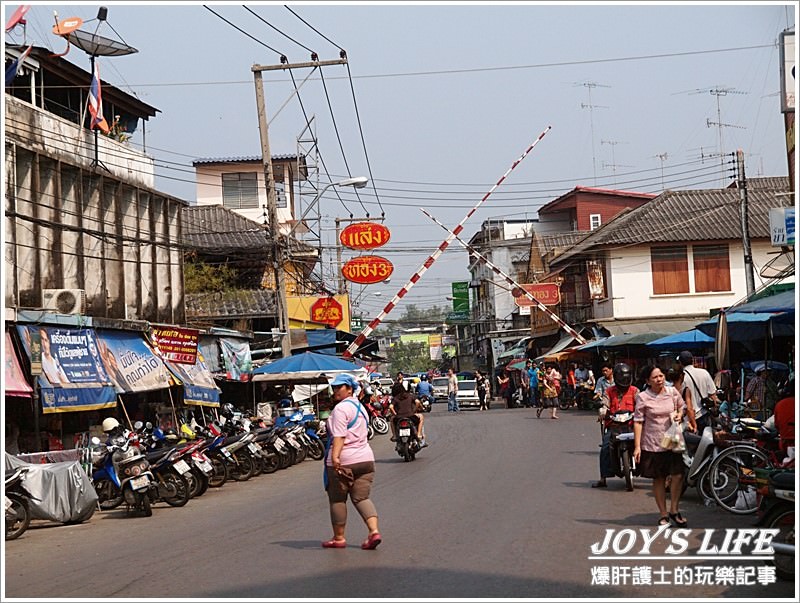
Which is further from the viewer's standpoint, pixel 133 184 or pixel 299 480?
pixel 133 184

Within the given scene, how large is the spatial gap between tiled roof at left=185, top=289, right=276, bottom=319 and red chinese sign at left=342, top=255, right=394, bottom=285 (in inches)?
192

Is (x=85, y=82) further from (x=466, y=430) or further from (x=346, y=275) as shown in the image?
(x=466, y=430)

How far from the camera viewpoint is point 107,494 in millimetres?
15258

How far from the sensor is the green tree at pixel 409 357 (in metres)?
130

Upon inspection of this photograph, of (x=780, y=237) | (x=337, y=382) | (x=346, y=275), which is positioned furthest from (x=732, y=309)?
(x=346, y=275)

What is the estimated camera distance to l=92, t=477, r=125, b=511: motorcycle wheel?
1496cm

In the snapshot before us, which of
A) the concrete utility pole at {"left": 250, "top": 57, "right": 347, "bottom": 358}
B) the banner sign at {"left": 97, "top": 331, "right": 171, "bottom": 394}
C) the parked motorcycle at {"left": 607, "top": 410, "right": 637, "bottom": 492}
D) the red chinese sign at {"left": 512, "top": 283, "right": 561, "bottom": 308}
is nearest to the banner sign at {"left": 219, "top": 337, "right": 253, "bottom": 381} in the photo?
the concrete utility pole at {"left": 250, "top": 57, "right": 347, "bottom": 358}

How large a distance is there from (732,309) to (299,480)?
8.34 meters

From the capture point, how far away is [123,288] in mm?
25031

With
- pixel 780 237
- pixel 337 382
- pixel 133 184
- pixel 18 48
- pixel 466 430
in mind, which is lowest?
pixel 466 430

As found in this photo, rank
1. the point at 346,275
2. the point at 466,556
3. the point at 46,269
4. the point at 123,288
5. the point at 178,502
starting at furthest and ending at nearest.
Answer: the point at 346,275 < the point at 123,288 < the point at 46,269 < the point at 178,502 < the point at 466,556

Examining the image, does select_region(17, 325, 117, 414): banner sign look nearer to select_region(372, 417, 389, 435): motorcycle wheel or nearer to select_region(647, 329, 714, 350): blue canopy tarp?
select_region(372, 417, 389, 435): motorcycle wheel

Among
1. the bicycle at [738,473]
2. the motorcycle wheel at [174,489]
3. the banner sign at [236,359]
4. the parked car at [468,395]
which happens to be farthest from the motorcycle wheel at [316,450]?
the parked car at [468,395]

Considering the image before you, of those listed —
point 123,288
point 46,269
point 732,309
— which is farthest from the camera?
point 123,288
